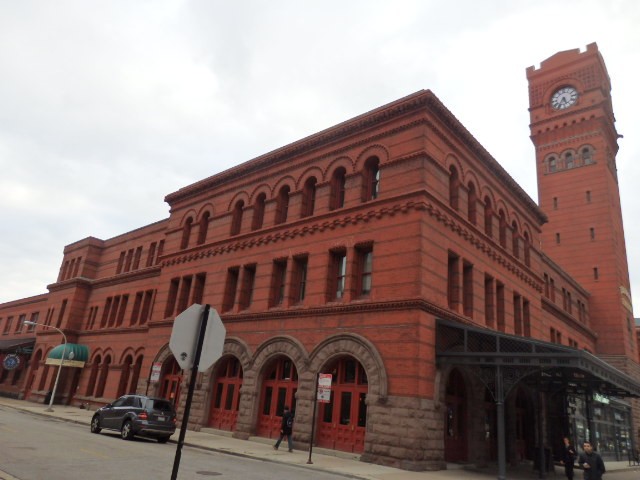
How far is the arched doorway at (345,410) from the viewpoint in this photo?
60.8 feet

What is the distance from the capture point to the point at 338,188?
2344 cm

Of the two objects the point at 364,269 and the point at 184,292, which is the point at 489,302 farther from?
the point at 184,292

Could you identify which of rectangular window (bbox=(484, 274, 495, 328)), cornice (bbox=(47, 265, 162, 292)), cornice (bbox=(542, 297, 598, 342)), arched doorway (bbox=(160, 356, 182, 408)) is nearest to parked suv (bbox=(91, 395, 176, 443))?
arched doorway (bbox=(160, 356, 182, 408))

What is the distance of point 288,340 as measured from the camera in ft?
70.8

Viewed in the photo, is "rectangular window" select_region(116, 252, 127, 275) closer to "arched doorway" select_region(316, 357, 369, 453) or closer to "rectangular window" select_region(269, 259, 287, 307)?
"rectangular window" select_region(269, 259, 287, 307)

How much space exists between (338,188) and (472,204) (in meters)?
6.47

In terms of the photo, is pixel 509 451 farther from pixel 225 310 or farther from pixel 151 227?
pixel 151 227

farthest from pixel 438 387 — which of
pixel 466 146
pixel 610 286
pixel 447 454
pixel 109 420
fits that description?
pixel 610 286

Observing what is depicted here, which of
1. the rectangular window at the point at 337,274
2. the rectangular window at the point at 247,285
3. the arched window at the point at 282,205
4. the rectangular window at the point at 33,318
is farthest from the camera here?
the rectangular window at the point at 33,318

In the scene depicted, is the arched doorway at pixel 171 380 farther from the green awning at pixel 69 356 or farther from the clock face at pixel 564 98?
the clock face at pixel 564 98

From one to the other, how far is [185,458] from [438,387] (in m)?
9.05

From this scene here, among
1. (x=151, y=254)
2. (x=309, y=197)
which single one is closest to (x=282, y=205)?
(x=309, y=197)

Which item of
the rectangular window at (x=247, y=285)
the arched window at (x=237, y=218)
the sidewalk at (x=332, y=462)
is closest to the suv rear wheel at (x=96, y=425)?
the sidewalk at (x=332, y=462)

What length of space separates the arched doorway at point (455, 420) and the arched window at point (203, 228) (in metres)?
16.9
